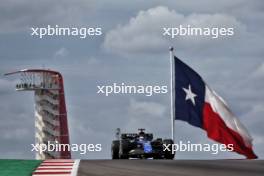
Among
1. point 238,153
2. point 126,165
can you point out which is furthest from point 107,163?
point 238,153

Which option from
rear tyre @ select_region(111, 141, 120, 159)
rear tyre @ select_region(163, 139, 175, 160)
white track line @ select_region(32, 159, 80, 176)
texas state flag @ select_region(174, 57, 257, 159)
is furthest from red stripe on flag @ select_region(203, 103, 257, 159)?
rear tyre @ select_region(111, 141, 120, 159)

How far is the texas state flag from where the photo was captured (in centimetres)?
2492

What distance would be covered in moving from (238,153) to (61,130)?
347ft

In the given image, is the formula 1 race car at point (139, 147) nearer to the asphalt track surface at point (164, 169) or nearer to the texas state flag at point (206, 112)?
the texas state flag at point (206, 112)

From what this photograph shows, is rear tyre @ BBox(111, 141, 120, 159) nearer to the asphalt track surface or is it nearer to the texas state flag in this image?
the texas state flag

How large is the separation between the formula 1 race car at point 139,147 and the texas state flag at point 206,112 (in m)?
5.05

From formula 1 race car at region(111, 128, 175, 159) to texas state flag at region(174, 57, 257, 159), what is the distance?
5.05 m

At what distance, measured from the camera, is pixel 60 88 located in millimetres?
131375

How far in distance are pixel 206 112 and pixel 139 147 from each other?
6796mm

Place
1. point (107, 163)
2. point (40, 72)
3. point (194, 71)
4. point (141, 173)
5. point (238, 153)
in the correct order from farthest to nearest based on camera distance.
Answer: point (40, 72)
point (194, 71)
point (238, 153)
point (107, 163)
point (141, 173)

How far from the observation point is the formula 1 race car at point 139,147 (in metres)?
31.4

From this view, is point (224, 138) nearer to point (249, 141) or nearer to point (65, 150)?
point (249, 141)

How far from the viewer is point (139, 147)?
32.0m

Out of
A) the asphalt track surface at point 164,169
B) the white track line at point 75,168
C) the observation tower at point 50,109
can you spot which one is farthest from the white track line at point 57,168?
the observation tower at point 50,109
